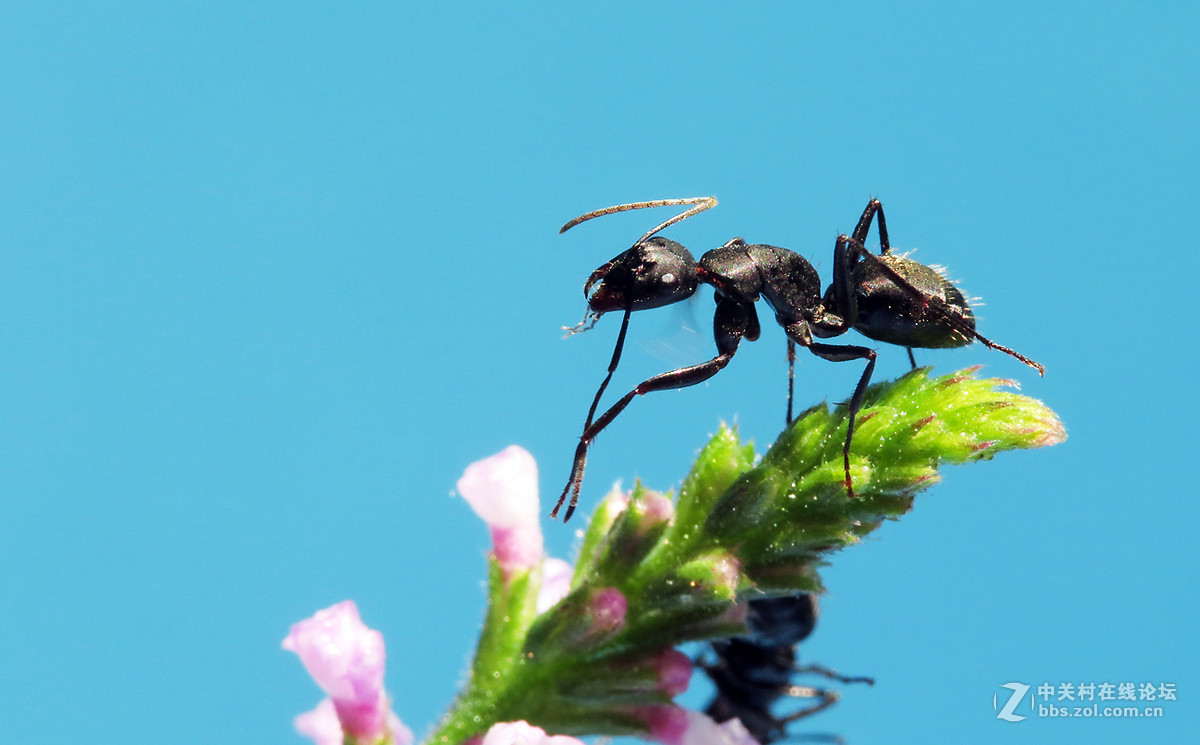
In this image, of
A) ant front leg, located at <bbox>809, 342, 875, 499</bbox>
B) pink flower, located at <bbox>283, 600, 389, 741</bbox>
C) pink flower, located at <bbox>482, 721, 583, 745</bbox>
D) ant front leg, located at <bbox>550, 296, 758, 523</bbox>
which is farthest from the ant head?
pink flower, located at <bbox>482, 721, 583, 745</bbox>

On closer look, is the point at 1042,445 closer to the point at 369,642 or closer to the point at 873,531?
the point at 873,531

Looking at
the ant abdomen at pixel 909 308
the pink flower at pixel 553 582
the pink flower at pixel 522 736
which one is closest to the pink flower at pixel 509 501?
the pink flower at pixel 553 582

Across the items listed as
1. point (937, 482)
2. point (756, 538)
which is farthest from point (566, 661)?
point (937, 482)

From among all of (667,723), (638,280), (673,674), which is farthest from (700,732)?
(638,280)

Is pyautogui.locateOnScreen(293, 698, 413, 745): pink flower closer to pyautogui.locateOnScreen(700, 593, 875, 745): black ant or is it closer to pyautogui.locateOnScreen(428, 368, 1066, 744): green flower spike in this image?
pyautogui.locateOnScreen(428, 368, 1066, 744): green flower spike

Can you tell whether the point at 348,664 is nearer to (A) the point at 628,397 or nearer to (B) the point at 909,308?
(A) the point at 628,397
